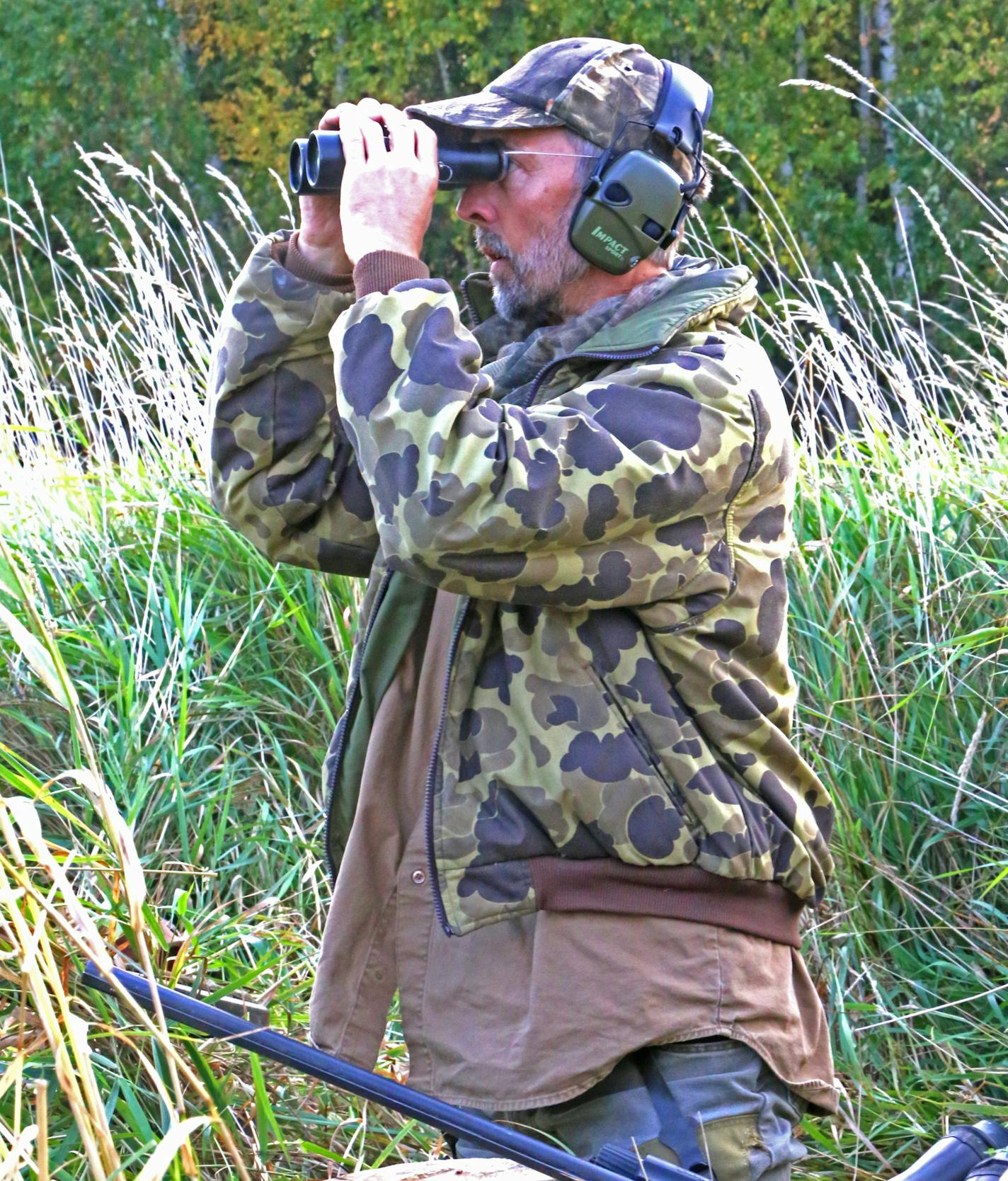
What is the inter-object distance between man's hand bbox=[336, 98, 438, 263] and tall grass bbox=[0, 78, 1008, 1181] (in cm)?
109

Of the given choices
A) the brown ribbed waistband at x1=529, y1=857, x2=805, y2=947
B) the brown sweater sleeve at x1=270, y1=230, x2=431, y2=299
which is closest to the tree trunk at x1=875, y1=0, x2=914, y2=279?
the brown sweater sleeve at x1=270, y1=230, x2=431, y2=299

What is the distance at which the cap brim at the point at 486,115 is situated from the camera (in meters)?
2.19

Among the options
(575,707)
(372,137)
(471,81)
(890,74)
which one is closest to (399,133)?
(372,137)

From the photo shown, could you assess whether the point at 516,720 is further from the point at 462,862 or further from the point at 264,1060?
the point at 264,1060

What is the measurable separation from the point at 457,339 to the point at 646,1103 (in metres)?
1.00

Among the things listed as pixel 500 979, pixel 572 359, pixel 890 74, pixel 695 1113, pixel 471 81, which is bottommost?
pixel 890 74

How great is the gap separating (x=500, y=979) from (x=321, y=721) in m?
2.00

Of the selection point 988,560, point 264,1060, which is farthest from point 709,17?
point 264,1060

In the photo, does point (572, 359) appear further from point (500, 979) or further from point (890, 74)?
point (890, 74)

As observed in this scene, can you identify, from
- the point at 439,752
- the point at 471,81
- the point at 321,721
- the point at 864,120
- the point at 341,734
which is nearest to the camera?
the point at 439,752

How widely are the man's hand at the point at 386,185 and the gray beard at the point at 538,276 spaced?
20cm

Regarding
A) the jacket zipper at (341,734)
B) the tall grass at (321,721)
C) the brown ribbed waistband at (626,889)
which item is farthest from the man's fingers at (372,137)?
the tall grass at (321,721)

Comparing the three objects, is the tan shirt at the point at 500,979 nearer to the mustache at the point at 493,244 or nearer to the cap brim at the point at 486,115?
the mustache at the point at 493,244

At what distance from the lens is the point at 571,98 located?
2.20 meters
